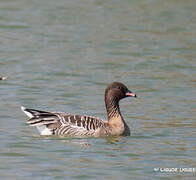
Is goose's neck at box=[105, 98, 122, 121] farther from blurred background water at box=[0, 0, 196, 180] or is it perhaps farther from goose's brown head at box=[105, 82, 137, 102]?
blurred background water at box=[0, 0, 196, 180]

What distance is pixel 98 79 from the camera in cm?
A: 2130

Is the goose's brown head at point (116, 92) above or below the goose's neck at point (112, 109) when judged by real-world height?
above

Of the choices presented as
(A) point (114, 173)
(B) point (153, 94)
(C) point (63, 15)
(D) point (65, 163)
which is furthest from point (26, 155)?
(C) point (63, 15)

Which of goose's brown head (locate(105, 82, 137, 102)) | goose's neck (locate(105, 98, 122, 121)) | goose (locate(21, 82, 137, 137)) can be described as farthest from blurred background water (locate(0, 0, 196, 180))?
goose's brown head (locate(105, 82, 137, 102))

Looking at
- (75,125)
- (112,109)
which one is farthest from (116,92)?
(75,125)

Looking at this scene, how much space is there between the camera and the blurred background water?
543 inches

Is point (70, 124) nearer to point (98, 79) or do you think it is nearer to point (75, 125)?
point (75, 125)

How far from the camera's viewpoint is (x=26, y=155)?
14117 millimetres

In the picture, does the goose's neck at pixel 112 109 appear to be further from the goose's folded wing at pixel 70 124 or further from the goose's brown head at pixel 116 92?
the goose's folded wing at pixel 70 124

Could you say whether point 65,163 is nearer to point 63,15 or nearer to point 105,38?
point 105,38

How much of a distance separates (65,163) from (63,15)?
1515 cm

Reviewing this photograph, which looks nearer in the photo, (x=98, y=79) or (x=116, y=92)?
(x=116, y=92)

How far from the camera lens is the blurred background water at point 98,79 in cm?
1380

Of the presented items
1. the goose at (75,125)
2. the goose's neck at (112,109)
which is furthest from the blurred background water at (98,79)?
the goose's neck at (112,109)
